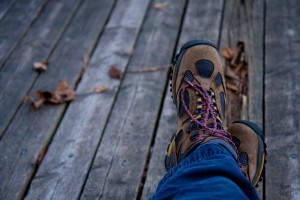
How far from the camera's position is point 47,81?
6.31 ft

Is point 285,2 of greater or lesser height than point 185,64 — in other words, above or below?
below

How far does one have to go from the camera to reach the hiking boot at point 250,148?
1444 mm

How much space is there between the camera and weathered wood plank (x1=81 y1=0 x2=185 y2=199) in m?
1.51

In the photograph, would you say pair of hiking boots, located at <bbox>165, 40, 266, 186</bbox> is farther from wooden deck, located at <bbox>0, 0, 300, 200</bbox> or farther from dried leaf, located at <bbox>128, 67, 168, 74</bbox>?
dried leaf, located at <bbox>128, 67, 168, 74</bbox>

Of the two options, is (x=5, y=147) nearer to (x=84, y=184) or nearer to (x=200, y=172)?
(x=84, y=184)

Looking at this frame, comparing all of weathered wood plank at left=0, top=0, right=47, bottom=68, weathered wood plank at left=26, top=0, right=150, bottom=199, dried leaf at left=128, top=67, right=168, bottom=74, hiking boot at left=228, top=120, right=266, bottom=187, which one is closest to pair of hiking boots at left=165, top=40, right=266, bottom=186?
hiking boot at left=228, top=120, right=266, bottom=187

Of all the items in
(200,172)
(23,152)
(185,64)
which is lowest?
(23,152)

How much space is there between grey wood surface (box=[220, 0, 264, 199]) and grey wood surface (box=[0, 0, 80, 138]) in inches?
35.3

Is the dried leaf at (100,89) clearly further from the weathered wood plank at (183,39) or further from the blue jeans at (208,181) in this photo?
the blue jeans at (208,181)

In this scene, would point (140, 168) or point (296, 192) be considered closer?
point (296, 192)

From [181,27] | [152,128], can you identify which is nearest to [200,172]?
[152,128]

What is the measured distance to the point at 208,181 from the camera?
1.04 m

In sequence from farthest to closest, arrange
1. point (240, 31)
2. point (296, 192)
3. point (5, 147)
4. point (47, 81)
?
point (240, 31) → point (47, 81) → point (5, 147) → point (296, 192)

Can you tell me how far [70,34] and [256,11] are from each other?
1030 mm
